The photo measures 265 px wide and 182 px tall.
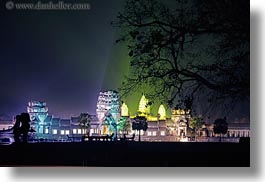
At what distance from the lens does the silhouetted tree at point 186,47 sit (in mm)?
4254

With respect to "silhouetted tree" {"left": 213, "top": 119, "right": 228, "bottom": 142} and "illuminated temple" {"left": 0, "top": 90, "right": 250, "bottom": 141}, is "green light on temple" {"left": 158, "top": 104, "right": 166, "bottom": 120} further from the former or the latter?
"silhouetted tree" {"left": 213, "top": 119, "right": 228, "bottom": 142}

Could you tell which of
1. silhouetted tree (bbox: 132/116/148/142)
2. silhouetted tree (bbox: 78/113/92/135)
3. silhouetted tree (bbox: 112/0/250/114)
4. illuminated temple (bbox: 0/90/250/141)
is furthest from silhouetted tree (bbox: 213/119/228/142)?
silhouetted tree (bbox: 78/113/92/135)

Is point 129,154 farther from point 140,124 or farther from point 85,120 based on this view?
point 85,120

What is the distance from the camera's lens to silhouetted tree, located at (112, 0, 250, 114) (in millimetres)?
4254

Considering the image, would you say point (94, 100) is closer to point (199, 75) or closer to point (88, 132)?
point (88, 132)

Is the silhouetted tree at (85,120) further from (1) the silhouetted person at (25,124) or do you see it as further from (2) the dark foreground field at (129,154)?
(1) the silhouetted person at (25,124)

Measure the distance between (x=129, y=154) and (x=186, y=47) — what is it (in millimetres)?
841

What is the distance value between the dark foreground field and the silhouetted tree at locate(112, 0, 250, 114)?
33cm

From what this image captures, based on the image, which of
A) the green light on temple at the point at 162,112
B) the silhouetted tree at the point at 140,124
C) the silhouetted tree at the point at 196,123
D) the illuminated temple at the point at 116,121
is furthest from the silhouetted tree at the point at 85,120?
the silhouetted tree at the point at 196,123

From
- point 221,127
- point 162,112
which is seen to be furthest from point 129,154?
point 221,127

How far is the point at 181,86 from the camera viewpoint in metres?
4.31

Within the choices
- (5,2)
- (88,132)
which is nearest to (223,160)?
(88,132)

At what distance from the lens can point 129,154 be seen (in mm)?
4266

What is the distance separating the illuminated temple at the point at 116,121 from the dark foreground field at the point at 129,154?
0.21 feet
